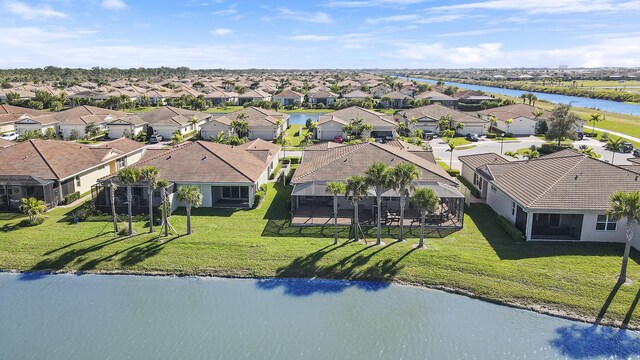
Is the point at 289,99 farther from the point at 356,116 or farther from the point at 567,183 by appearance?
the point at 567,183

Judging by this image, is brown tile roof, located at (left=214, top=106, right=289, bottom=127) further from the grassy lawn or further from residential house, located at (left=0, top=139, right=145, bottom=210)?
the grassy lawn

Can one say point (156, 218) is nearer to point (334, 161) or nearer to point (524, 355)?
point (334, 161)

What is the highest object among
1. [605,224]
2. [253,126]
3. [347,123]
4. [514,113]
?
[514,113]

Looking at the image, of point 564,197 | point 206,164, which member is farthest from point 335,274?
point 206,164

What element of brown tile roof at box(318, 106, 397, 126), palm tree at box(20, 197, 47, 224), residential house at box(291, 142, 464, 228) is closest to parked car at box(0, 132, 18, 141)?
palm tree at box(20, 197, 47, 224)

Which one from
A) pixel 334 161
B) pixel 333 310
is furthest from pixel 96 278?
pixel 334 161

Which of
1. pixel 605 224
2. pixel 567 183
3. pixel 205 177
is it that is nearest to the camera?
pixel 605 224

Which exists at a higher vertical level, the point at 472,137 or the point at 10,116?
the point at 10,116
